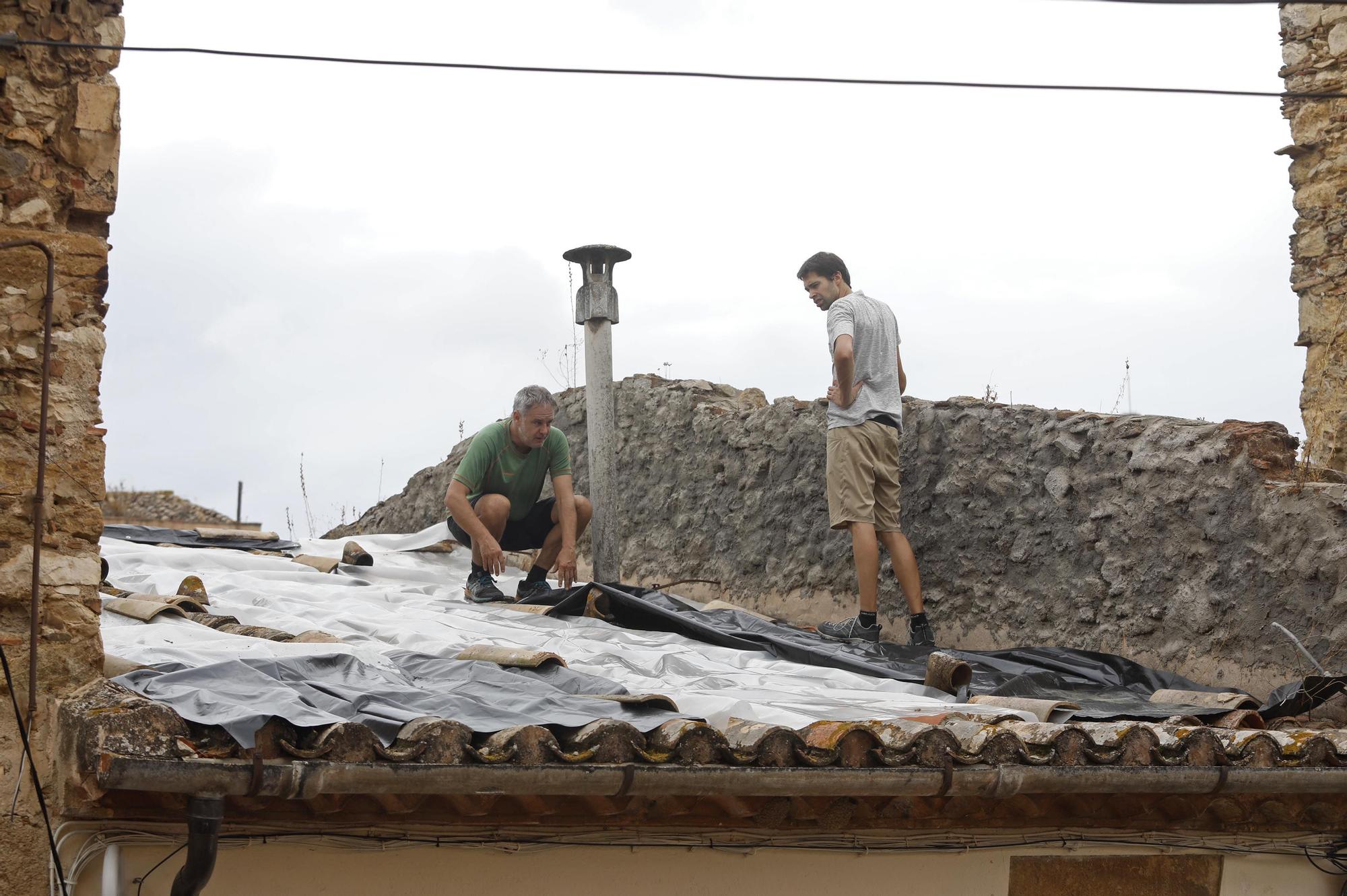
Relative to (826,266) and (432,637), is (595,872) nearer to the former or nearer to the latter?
(432,637)

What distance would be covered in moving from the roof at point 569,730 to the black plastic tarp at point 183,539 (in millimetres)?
2397

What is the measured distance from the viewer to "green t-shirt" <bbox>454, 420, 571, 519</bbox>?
6.49 metres

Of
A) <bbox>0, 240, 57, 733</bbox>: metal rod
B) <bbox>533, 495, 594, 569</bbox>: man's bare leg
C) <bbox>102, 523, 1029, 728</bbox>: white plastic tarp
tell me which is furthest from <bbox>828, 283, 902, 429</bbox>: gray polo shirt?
<bbox>0, 240, 57, 733</bbox>: metal rod

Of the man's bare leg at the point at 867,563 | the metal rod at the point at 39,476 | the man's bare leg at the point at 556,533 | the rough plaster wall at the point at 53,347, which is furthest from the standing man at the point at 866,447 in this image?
the metal rod at the point at 39,476

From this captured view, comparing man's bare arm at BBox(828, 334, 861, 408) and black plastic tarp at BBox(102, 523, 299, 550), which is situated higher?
man's bare arm at BBox(828, 334, 861, 408)

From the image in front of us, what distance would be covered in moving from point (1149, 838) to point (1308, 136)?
451 centimetres

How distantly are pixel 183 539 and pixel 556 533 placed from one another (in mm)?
2569

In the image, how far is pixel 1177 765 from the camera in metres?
3.52

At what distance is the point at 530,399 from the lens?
20.8 feet

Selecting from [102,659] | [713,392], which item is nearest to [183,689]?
[102,659]

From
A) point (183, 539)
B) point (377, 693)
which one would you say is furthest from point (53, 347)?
point (183, 539)

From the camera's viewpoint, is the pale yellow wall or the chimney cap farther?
the chimney cap

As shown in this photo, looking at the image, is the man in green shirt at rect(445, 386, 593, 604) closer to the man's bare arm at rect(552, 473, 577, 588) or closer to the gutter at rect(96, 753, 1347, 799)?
the man's bare arm at rect(552, 473, 577, 588)

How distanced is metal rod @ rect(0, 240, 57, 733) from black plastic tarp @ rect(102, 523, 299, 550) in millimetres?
4556
